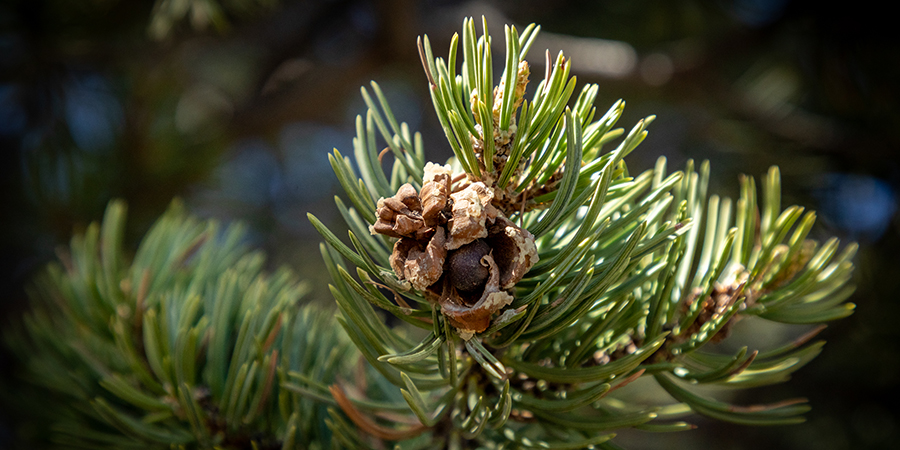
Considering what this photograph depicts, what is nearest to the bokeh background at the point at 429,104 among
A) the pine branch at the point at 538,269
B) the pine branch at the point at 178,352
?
the pine branch at the point at 178,352

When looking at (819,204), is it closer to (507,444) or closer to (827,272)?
(827,272)

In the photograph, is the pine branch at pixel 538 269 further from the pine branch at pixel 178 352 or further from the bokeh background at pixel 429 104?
the bokeh background at pixel 429 104

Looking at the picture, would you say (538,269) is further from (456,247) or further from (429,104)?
(429,104)

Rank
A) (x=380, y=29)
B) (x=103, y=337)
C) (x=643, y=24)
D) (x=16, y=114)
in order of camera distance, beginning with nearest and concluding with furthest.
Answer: (x=103, y=337), (x=16, y=114), (x=380, y=29), (x=643, y=24)

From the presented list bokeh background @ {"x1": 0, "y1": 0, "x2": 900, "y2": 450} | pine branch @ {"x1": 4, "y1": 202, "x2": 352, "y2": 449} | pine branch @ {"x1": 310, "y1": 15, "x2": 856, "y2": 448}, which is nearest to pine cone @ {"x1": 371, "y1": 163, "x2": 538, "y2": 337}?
pine branch @ {"x1": 310, "y1": 15, "x2": 856, "y2": 448}

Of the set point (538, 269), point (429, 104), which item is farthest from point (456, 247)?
point (429, 104)

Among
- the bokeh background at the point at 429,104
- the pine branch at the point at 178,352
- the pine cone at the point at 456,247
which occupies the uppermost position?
the bokeh background at the point at 429,104

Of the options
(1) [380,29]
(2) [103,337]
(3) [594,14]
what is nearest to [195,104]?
(1) [380,29]

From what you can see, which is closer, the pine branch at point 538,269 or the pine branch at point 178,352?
the pine branch at point 538,269

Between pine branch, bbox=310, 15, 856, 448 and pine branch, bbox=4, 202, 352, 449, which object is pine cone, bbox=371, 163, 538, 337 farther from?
pine branch, bbox=4, 202, 352, 449
